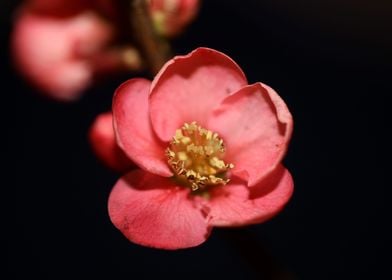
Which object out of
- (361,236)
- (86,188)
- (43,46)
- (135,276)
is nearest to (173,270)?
(135,276)

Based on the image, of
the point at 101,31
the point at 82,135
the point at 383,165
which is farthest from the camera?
the point at 82,135

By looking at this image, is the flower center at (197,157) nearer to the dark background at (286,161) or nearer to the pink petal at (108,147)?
the pink petal at (108,147)

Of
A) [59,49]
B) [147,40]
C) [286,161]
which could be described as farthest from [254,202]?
[286,161]

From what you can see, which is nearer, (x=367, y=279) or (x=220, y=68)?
(x=220, y=68)

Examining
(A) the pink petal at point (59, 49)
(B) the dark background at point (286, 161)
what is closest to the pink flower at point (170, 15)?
(A) the pink petal at point (59, 49)

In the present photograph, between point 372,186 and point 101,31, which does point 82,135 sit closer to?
point 372,186

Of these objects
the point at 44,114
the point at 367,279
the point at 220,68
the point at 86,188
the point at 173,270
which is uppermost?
the point at 220,68

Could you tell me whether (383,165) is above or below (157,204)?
below
